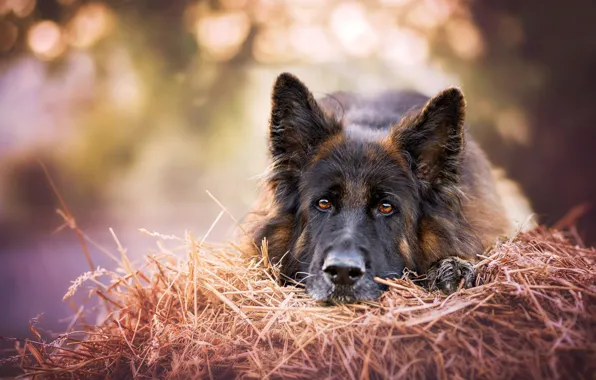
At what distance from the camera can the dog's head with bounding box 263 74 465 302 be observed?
375 centimetres

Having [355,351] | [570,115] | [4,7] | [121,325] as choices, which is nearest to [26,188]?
[4,7]

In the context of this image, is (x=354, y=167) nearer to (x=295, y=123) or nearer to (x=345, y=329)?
(x=295, y=123)

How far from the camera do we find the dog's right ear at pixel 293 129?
4.16 m

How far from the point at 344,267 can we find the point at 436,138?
1.37m

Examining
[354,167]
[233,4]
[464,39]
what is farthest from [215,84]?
[354,167]

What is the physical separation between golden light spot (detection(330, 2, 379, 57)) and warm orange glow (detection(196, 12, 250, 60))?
4.82 feet

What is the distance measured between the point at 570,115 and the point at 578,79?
19.6 inches

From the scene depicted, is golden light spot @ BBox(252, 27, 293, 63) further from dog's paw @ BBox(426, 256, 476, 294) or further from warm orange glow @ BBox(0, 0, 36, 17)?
dog's paw @ BBox(426, 256, 476, 294)

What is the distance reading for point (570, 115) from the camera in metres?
7.06

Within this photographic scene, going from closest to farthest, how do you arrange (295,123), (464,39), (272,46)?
(295,123) < (464,39) < (272,46)

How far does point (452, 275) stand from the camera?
3.64 metres

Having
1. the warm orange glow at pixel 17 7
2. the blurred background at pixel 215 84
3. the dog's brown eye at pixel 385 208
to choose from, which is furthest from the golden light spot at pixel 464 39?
the warm orange glow at pixel 17 7

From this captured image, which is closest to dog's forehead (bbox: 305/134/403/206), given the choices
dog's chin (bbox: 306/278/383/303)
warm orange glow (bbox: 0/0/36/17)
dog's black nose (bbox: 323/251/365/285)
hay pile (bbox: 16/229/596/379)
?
dog's black nose (bbox: 323/251/365/285)

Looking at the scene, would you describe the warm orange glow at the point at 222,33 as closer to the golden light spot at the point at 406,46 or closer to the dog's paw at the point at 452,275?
the golden light spot at the point at 406,46
